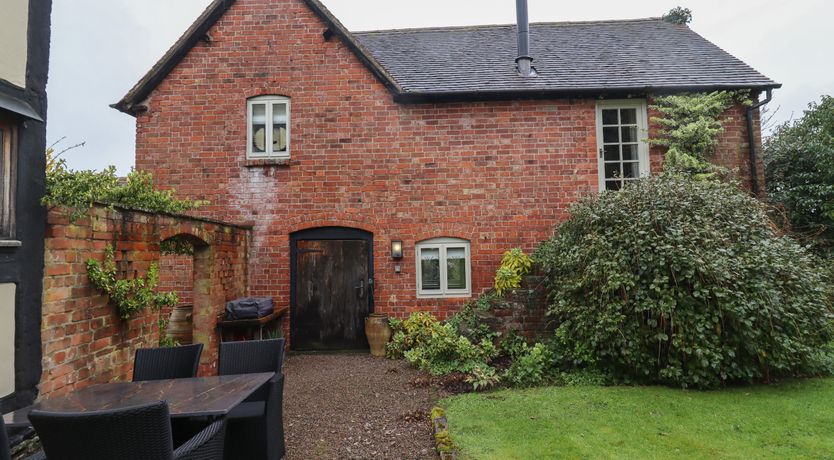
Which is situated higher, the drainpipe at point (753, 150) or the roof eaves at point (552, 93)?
the roof eaves at point (552, 93)

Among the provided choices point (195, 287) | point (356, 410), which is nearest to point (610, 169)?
point (356, 410)

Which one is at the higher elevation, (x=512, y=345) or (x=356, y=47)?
(x=356, y=47)

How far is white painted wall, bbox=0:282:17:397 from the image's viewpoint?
125 inches

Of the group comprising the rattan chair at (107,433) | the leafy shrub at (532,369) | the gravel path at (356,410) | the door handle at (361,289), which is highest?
the door handle at (361,289)

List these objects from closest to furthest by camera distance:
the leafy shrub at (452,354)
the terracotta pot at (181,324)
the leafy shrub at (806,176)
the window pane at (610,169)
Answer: the leafy shrub at (452,354) < the terracotta pot at (181,324) < the window pane at (610,169) < the leafy shrub at (806,176)

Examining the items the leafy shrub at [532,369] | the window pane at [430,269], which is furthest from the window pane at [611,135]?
the leafy shrub at [532,369]

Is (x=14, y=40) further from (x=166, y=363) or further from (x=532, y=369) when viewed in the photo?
(x=532, y=369)

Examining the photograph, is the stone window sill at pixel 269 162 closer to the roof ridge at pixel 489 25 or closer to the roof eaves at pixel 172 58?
the roof eaves at pixel 172 58

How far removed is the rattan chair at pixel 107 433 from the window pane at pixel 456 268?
20.7 ft

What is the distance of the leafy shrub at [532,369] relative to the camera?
217 inches

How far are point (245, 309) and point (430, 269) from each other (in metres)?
3.27

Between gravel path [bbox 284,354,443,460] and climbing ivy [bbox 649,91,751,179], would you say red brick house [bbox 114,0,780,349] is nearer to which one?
climbing ivy [bbox 649,91,751,179]

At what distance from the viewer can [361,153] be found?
8.35 m

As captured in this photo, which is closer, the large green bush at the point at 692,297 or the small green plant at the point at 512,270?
the large green bush at the point at 692,297
